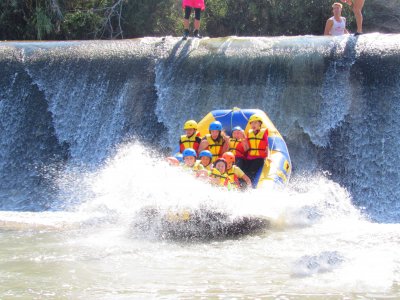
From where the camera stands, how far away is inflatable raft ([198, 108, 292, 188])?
8445 millimetres

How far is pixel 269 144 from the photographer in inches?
357

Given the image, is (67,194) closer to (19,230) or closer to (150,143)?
(150,143)

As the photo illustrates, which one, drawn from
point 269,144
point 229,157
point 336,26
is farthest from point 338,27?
point 229,157

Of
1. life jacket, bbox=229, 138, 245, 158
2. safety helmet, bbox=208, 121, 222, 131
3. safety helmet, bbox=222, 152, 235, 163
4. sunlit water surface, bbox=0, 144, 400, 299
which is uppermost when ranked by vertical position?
safety helmet, bbox=208, 121, 222, 131

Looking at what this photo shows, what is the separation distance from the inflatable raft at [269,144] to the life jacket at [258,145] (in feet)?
0.26

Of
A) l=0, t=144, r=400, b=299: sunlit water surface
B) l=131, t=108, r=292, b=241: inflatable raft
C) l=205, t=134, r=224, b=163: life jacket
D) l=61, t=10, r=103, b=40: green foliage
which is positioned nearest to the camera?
l=0, t=144, r=400, b=299: sunlit water surface

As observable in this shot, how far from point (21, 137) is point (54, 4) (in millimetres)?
4187

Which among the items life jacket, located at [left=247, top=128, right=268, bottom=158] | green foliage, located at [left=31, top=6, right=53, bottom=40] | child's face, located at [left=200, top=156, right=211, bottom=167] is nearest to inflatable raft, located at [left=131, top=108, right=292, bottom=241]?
child's face, located at [left=200, top=156, right=211, bottom=167]

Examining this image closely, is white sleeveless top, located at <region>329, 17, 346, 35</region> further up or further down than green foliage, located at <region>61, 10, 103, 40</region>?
further down

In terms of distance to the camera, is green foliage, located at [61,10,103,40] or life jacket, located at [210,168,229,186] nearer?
life jacket, located at [210,168,229,186]

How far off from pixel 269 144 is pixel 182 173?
1.63m

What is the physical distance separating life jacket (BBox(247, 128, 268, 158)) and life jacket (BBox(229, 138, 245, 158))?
11 centimetres

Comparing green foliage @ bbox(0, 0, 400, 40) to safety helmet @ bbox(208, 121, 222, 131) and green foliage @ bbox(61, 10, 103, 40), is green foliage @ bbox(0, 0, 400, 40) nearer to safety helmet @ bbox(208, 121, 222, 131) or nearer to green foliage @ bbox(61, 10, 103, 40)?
green foliage @ bbox(61, 10, 103, 40)

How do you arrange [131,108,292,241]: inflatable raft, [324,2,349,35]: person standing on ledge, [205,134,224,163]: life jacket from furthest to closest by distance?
1. [324,2,349,35]: person standing on ledge
2. [205,134,224,163]: life jacket
3. [131,108,292,241]: inflatable raft
